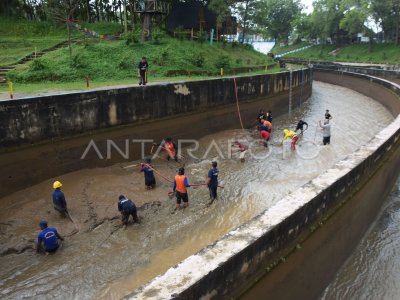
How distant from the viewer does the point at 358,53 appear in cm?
6062

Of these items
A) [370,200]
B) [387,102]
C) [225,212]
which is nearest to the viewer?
[370,200]

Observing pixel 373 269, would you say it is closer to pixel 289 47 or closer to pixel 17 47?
pixel 17 47

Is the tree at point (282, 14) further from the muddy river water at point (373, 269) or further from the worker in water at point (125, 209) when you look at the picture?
the worker in water at point (125, 209)

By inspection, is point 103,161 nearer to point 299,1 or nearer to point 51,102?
point 51,102

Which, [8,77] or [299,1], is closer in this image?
[8,77]

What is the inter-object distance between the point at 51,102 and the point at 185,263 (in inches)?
363

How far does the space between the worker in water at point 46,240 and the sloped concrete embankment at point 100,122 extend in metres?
3.47

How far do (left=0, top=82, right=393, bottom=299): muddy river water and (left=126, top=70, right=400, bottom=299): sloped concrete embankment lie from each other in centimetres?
277

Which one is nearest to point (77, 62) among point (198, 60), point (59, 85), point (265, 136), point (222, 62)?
point (59, 85)

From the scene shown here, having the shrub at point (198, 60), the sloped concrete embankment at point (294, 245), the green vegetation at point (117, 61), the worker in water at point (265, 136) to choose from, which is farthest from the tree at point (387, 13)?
the sloped concrete embankment at point (294, 245)

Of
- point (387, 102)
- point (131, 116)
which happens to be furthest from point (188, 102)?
point (387, 102)

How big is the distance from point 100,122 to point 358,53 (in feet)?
192

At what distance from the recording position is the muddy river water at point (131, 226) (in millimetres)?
7293

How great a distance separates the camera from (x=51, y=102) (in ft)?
38.3
